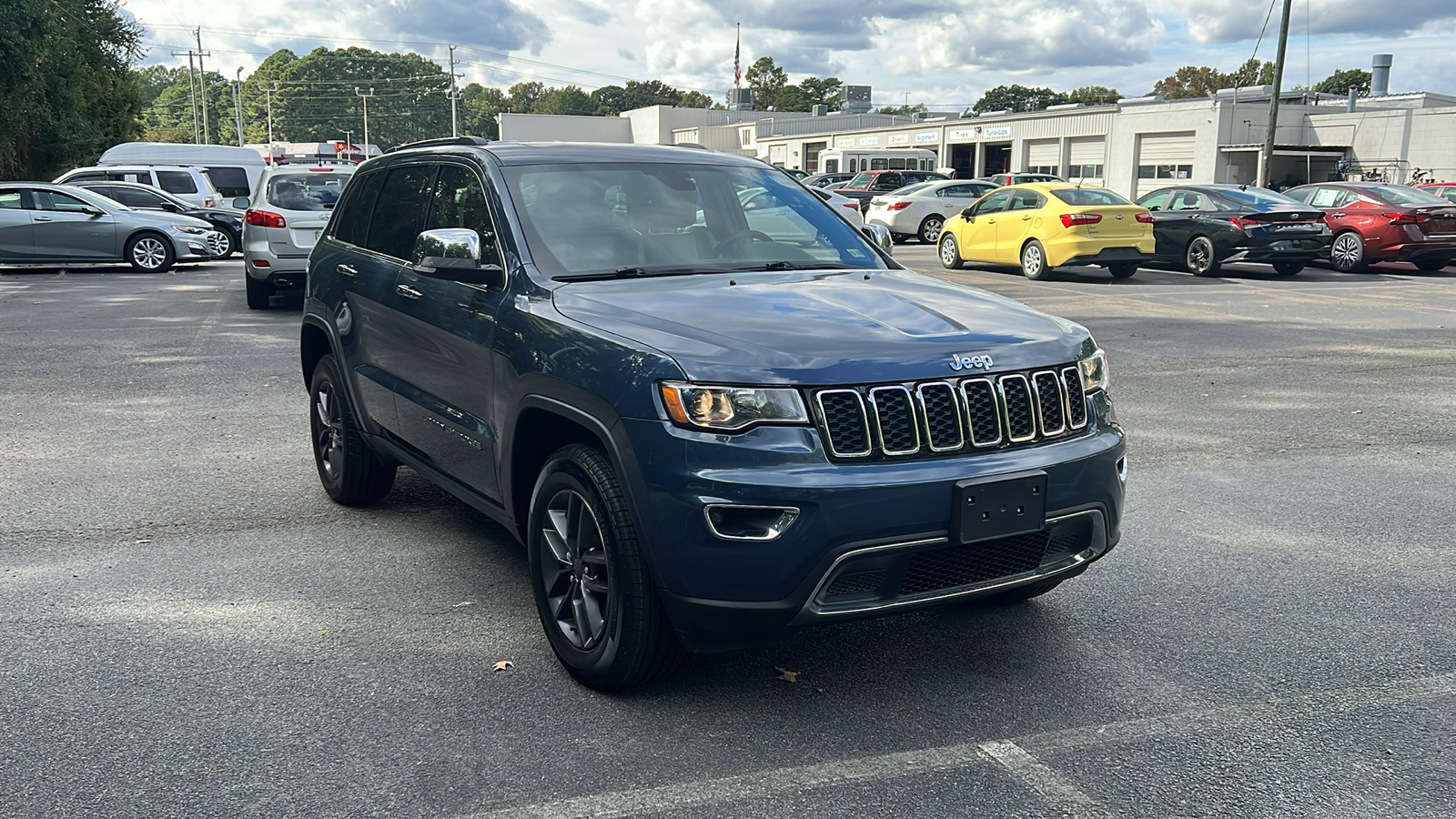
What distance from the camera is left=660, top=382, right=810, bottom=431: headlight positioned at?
3.37 m

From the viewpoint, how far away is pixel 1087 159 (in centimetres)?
5222

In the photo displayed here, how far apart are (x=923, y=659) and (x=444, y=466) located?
203cm

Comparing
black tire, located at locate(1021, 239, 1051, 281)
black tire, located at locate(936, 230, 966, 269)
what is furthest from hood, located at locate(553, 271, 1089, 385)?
black tire, located at locate(936, 230, 966, 269)

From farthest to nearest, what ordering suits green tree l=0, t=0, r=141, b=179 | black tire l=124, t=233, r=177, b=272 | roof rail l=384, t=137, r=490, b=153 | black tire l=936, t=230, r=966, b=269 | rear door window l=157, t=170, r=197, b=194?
green tree l=0, t=0, r=141, b=179
rear door window l=157, t=170, r=197, b=194
black tire l=936, t=230, r=966, b=269
black tire l=124, t=233, r=177, b=272
roof rail l=384, t=137, r=490, b=153

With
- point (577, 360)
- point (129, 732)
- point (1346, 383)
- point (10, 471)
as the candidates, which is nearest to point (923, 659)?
point (577, 360)

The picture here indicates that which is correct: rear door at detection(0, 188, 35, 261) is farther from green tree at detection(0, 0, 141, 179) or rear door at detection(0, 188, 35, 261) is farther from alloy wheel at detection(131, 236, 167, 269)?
green tree at detection(0, 0, 141, 179)

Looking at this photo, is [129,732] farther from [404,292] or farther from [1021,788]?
[1021,788]

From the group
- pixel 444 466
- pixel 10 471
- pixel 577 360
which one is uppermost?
pixel 577 360

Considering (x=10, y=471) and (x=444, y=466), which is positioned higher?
(x=444, y=466)

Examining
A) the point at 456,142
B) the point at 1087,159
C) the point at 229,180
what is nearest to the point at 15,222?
the point at 229,180

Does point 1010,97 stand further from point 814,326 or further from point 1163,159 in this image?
point 814,326

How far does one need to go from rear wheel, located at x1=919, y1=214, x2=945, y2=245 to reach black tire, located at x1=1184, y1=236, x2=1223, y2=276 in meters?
8.88

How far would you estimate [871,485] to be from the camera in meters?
3.34

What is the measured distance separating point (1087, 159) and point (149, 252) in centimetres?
4171
